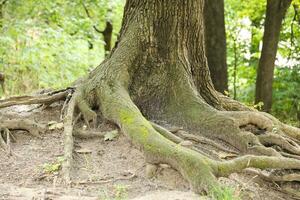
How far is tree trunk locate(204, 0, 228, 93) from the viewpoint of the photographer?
31.8ft

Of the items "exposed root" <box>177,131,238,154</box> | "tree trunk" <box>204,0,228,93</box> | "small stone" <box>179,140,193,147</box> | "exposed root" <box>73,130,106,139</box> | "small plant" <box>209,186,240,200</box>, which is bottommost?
"small plant" <box>209,186,240,200</box>

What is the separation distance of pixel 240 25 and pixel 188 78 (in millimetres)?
10671

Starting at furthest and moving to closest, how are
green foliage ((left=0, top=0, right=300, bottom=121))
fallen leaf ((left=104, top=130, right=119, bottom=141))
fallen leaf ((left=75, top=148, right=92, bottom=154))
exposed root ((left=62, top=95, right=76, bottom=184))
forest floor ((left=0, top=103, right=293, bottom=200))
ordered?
green foliage ((left=0, top=0, right=300, bottom=121)) → fallen leaf ((left=104, top=130, right=119, bottom=141)) → fallen leaf ((left=75, top=148, right=92, bottom=154)) → exposed root ((left=62, top=95, right=76, bottom=184)) → forest floor ((left=0, top=103, right=293, bottom=200))

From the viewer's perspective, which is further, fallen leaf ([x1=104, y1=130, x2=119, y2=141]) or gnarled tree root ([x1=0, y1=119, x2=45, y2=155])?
gnarled tree root ([x1=0, y1=119, x2=45, y2=155])

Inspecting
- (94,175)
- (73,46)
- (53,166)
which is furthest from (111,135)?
(73,46)

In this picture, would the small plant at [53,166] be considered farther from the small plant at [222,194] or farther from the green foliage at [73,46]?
the green foliage at [73,46]

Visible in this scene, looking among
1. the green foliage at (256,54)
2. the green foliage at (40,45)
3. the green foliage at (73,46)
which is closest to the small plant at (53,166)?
the green foliage at (40,45)

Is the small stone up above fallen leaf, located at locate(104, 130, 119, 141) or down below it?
above

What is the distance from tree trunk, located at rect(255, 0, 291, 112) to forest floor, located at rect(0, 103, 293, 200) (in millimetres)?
6870

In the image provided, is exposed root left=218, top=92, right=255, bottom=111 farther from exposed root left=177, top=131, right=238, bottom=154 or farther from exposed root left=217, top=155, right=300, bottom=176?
exposed root left=217, top=155, right=300, bottom=176

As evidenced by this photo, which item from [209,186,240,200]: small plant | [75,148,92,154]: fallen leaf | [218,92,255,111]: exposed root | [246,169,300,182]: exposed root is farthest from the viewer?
[218,92,255,111]: exposed root

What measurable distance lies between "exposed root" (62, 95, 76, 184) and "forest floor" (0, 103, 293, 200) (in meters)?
0.08

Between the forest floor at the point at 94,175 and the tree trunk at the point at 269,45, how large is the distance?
6.87m

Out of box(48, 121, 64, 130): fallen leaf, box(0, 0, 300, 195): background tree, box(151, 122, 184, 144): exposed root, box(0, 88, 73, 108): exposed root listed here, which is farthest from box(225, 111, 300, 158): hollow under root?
box(0, 88, 73, 108): exposed root
